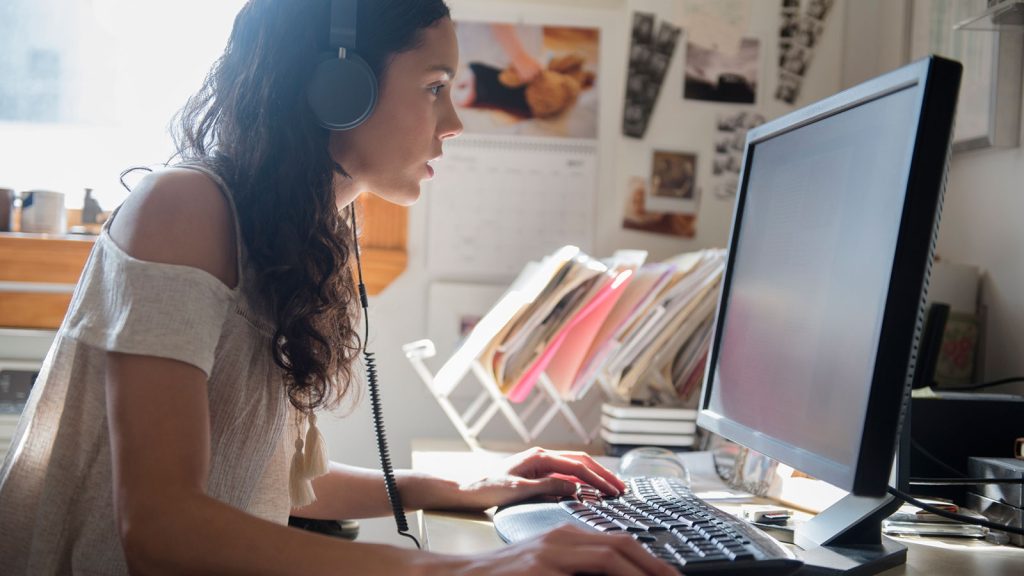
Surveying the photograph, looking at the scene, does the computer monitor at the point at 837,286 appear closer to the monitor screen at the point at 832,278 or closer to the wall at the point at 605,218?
the monitor screen at the point at 832,278

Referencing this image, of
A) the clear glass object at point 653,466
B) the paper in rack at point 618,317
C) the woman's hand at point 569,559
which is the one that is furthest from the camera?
the paper in rack at point 618,317

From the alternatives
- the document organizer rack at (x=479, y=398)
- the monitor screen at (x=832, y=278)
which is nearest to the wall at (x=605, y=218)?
the document organizer rack at (x=479, y=398)

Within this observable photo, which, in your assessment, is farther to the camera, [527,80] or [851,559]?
[527,80]

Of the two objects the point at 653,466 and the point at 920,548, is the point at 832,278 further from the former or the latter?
→ the point at 653,466

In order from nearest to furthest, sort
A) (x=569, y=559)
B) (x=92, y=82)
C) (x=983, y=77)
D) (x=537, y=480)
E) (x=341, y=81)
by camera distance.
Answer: (x=569, y=559), (x=341, y=81), (x=537, y=480), (x=983, y=77), (x=92, y=82)

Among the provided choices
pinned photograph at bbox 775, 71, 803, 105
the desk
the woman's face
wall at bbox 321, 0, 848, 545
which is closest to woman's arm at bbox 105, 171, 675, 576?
the desk

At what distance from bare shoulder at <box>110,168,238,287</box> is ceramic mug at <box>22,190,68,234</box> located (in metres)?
1.09

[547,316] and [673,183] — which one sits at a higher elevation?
[673,183]

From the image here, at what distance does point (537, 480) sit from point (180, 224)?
465 millimetres

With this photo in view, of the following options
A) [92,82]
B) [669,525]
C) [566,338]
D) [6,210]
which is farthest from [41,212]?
[669,525]

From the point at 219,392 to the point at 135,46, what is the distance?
1.27 meters

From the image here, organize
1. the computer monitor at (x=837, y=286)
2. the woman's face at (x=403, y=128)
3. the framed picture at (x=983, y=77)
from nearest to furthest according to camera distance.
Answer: the computer monitor at (x=837, y=286) → the woman's face at (x=403, y=128) → the framed picture at (x=983, y=77)

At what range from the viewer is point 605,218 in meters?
1.92

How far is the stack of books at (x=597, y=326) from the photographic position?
5.02 feet
